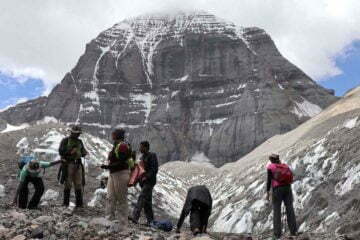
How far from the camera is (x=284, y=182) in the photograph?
14.3m

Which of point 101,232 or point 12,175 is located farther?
point 12,175

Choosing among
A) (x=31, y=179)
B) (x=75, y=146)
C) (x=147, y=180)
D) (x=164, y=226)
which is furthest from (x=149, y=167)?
(x=31, y=179)

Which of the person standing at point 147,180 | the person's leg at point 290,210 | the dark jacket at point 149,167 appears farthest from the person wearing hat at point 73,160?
the person's leg at point 290,210

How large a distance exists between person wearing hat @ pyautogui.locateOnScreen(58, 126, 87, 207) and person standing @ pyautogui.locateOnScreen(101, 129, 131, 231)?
8.00ft

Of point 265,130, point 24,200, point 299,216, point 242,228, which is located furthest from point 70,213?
point 265,130

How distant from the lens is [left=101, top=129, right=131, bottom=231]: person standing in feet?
43.4

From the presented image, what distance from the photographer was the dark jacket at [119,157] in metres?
13.2

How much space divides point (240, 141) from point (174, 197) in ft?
450

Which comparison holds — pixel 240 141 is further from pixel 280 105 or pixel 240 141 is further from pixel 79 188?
pixel 79 188

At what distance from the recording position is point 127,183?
1342 cm

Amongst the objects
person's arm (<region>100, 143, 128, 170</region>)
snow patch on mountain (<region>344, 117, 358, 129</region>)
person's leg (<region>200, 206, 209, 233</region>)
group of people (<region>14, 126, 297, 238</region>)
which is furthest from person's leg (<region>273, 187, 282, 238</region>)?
snow patch on mountain (<region>344, 117, 358, 129</region>)

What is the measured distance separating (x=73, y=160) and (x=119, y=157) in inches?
116

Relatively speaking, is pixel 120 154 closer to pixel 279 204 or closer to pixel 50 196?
pixel 279 204

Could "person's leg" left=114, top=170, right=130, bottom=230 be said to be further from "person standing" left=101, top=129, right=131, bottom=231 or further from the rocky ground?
the rocky ground
